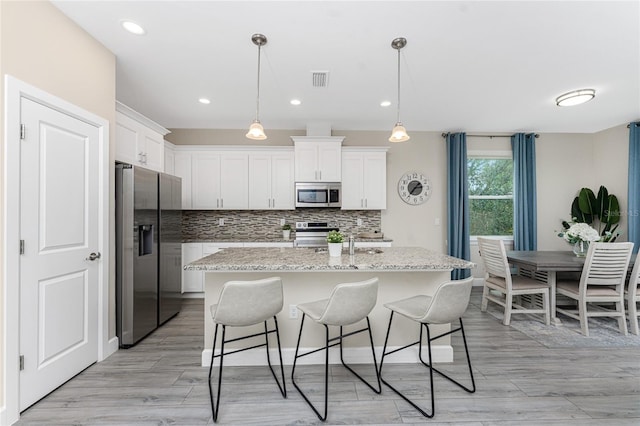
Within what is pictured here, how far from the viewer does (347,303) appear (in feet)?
5.83

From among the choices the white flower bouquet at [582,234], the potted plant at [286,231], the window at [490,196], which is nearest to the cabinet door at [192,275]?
the potted plant at [286,231]

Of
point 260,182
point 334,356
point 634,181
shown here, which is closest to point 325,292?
point 334,356

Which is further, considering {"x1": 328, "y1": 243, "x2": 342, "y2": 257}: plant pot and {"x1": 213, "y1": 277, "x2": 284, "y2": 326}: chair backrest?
{"x1": 328, "y1": 243, "x2": 342, "y2": 257}: plant pot

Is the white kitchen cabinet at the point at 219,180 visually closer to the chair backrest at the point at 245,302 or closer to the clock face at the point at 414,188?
the clock face at the point at 414,188

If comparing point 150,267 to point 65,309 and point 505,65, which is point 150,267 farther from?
point 505,65

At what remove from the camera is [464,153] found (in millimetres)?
4809

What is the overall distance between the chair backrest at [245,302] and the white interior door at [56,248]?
1.20 metres

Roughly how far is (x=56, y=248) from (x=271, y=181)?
288 cm

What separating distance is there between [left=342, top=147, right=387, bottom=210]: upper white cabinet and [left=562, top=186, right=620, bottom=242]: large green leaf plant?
3.10 meters

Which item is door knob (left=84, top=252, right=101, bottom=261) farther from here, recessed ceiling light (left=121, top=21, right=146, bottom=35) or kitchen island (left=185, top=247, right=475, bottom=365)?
recessed ceiling light (left=121, top=21, right=146, bottom=35)

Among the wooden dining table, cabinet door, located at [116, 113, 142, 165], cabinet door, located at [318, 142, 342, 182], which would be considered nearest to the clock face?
cabinet door, located at [318, 142, 342, 182]

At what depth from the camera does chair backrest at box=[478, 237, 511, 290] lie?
3234 millimetres

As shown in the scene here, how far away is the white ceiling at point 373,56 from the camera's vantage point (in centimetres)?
204

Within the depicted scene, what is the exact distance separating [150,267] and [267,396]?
1828mm
